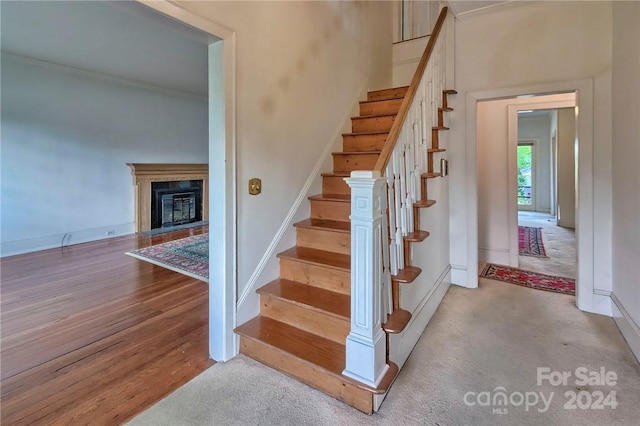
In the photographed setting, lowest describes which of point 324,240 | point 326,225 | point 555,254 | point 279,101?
point 555,254

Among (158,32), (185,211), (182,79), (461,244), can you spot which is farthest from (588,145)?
(185,211)

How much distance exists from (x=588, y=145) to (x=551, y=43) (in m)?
0.92

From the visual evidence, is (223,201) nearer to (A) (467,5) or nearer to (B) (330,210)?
(B) (330,210)

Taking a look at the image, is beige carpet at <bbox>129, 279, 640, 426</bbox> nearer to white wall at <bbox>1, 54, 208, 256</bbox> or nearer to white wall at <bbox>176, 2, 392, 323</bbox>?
white wall at <bbox>176, 2, 392, 323</bbox>

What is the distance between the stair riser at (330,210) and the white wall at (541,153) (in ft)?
26.6

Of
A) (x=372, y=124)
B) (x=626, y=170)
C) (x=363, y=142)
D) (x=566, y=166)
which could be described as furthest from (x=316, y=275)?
(x=566, y=166)

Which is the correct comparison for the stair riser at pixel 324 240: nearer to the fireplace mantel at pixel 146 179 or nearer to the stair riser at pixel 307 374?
the stair riser at pixel 307 374

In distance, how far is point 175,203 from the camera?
595 centimetres

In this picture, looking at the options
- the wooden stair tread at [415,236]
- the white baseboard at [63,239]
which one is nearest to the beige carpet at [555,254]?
the wooden stair tread at [415,236]

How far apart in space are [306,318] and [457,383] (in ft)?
2.94

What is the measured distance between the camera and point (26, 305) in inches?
100

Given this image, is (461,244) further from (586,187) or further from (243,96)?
(243,96)

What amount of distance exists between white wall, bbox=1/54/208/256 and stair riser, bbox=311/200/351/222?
14.0ft

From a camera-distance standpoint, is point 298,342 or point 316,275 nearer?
point 298,342
